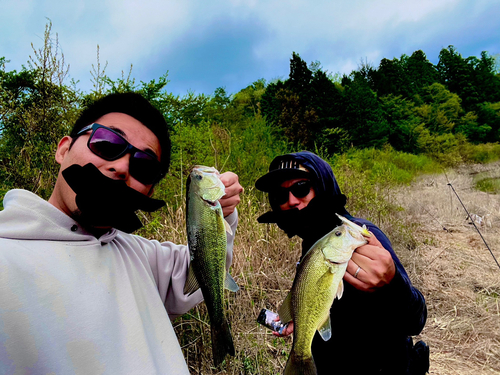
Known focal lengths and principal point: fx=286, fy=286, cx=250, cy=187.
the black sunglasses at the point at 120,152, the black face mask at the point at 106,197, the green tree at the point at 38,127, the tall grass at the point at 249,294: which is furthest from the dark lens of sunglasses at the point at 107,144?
the green tree at the point at 38,127

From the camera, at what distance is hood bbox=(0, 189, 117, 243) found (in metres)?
1.09

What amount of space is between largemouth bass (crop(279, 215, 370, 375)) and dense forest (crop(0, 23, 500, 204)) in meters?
2.44

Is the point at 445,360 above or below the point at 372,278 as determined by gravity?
below

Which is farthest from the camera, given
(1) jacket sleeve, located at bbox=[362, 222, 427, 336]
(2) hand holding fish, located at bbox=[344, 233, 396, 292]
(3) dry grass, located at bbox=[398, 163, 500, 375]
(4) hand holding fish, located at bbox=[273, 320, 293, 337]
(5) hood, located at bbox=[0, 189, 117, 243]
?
(3) dry grass, located at bbox=[398, 163, 500, 375]

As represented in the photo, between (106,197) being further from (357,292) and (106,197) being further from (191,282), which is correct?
(357,292)

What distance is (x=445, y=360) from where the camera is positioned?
11.2ft

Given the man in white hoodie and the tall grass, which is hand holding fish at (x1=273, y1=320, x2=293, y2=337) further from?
the tall grass

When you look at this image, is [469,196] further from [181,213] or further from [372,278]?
[372,278]

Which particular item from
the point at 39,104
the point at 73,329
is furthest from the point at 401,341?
the point at 39,104

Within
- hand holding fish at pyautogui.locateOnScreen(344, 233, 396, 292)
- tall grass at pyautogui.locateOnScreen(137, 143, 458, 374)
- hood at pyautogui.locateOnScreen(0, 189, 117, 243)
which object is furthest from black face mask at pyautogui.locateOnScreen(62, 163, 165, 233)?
tall grass at pyautogui.locateOnScreen(137, 143, 458, 374)

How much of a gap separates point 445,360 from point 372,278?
129 inches

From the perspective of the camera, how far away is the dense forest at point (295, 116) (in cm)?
406

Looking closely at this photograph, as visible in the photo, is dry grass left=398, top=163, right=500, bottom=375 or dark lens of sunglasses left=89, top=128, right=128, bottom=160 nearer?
dark lens of sunglasses left=89, top=128, right=128, bottom=160

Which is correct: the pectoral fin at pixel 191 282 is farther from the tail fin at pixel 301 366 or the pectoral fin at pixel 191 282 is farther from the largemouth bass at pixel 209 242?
the tail fin at pixel 301 366
